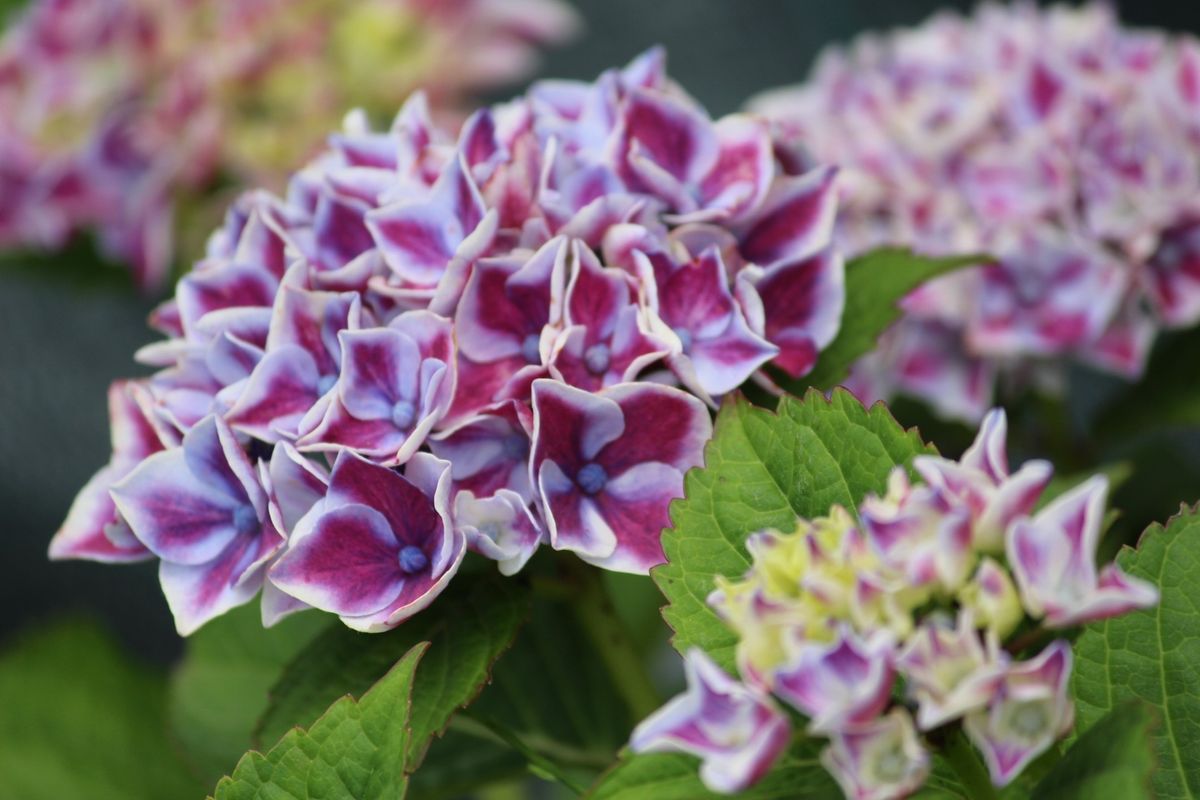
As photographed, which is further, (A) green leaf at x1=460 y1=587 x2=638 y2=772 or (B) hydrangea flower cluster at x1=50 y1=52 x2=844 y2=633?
(A) green leaf at x1=460 y1=587 x2=638 y2=772

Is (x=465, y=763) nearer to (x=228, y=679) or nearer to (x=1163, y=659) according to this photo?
(x=228, y=679)

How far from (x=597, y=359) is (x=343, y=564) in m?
0.09

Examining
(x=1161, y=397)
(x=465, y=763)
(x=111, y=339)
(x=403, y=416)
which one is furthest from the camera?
(x=111, y=339)

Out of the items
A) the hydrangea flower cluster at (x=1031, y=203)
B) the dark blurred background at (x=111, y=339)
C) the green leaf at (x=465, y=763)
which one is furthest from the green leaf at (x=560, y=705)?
the dark blurred background at (x=111, y=339)

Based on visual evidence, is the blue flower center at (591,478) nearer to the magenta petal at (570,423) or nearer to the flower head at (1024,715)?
the magenta petal at (570,423)

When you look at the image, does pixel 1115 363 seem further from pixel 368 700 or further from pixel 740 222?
pixel 368 700

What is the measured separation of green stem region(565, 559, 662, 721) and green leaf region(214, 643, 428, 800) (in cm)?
10

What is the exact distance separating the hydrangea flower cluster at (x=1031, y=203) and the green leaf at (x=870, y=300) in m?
0.10

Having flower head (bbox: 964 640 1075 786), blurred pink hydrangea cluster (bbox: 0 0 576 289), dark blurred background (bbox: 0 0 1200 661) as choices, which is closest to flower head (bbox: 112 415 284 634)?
flower head (bbox: 964 640 1075 786)

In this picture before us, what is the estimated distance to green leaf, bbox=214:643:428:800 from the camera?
0.34 m

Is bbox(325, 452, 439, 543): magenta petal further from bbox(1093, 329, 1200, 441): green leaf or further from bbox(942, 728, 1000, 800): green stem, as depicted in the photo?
bbox(1093, 329, 1200, 441): green leaf

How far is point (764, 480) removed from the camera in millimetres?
363

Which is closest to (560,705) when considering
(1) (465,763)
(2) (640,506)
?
(1) (465,763)

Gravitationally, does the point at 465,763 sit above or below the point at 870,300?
below
